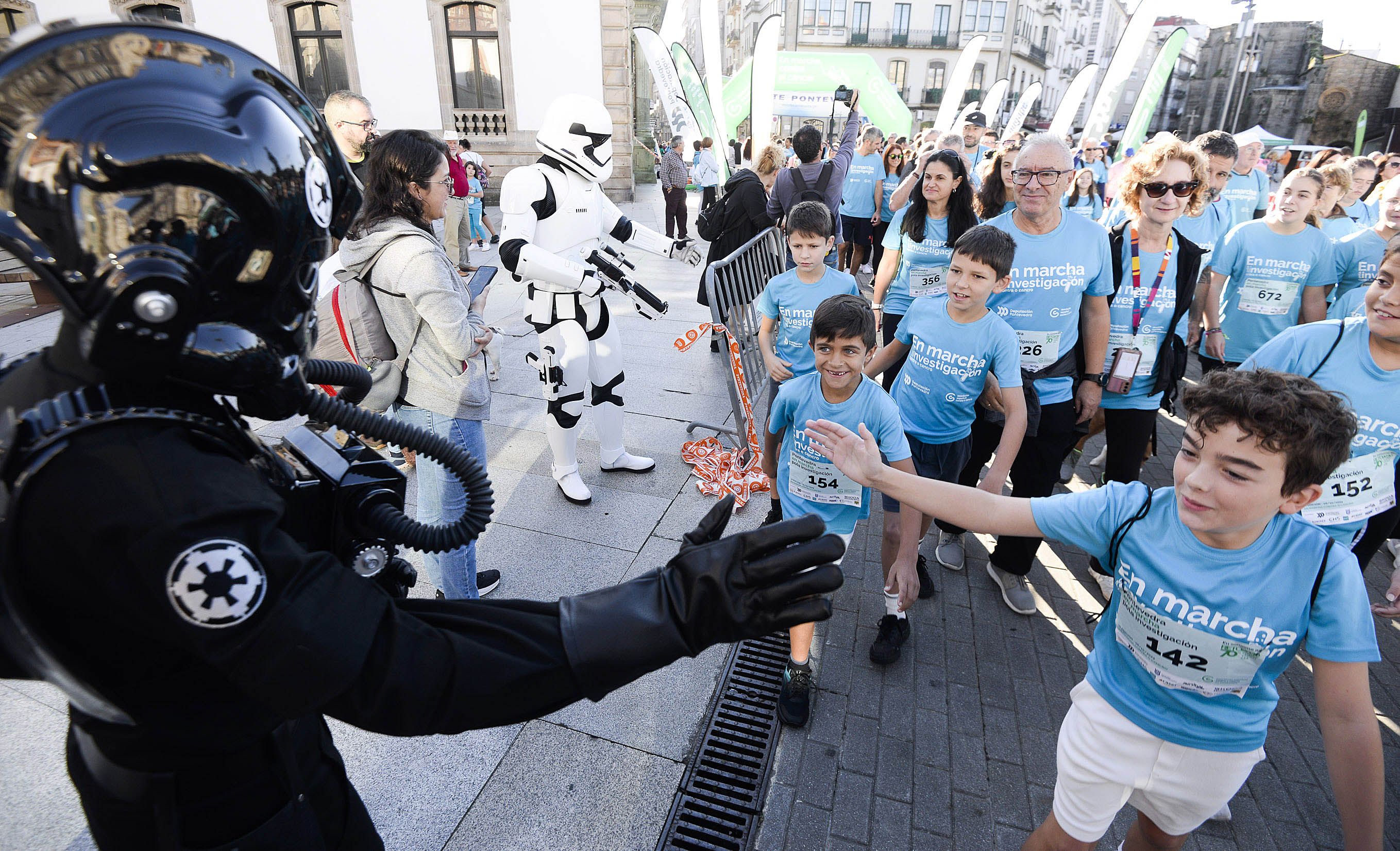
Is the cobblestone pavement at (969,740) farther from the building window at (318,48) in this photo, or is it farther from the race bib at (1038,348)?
the building window at (318,48)

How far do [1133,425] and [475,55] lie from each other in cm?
1779

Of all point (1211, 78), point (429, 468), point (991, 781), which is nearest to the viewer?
point (991, 781)

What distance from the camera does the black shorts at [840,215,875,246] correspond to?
8516 millimetres

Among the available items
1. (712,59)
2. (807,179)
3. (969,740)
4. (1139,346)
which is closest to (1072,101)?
(712,59)

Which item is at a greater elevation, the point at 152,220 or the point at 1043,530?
the point at 152,220

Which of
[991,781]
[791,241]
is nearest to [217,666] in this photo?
[991,781]

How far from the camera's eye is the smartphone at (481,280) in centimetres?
356

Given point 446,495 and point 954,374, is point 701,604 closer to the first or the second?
point 446,495

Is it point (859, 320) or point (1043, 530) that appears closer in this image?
point (1043, 530)

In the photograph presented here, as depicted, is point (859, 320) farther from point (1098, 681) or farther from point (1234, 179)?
point (1234, 179)

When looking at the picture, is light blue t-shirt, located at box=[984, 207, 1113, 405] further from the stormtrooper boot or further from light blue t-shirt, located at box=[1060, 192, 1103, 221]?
light blue t-shirt, located at box=[1060, 192, 1103, 221]

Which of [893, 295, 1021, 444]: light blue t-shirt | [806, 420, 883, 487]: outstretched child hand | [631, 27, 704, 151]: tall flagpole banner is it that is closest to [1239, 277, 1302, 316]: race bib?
[893, 295, 1021, 444]: light blue t-shirt

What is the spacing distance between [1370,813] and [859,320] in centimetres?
181

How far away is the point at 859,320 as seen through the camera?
2582mm
